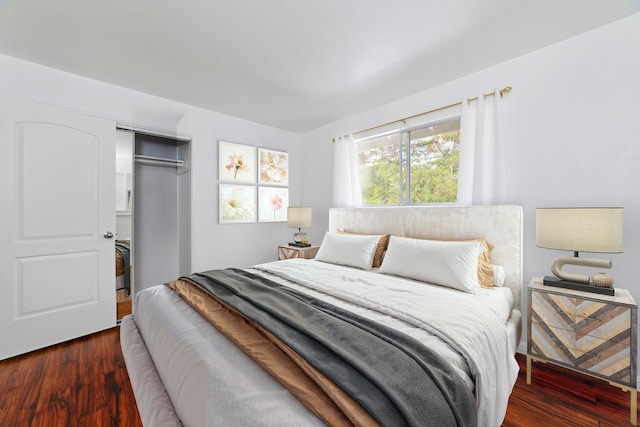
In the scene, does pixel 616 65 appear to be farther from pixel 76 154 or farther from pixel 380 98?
pixel 76 154

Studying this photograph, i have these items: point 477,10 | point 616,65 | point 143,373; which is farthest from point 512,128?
point 143,373

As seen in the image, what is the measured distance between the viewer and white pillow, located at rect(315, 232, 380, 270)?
99.4 inches

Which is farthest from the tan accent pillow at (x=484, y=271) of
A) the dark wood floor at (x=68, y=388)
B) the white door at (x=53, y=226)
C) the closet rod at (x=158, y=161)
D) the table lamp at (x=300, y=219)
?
the closet rod at (x=158, y=161)

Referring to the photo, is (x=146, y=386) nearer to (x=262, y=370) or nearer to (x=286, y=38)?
(x=262, y=370)

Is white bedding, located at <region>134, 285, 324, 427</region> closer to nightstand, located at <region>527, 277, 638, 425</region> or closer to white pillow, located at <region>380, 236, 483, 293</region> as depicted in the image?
white pillow, located at <region>380, 236, 483, 293</region>

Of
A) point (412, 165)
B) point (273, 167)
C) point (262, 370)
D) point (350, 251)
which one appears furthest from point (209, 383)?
point (273, 167)

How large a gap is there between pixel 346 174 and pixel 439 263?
1.91 meters

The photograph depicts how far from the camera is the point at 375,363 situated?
0.92 metres

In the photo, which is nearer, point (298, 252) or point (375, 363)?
point (375, 363)

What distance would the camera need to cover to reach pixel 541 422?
151 cm

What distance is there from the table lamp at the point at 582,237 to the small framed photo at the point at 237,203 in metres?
3.22

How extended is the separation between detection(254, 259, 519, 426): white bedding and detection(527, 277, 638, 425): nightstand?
0.73ft

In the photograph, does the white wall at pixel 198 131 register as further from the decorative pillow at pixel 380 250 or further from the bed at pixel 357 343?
the decorative pillow at pixel 380 250

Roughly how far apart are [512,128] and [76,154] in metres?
3.99
